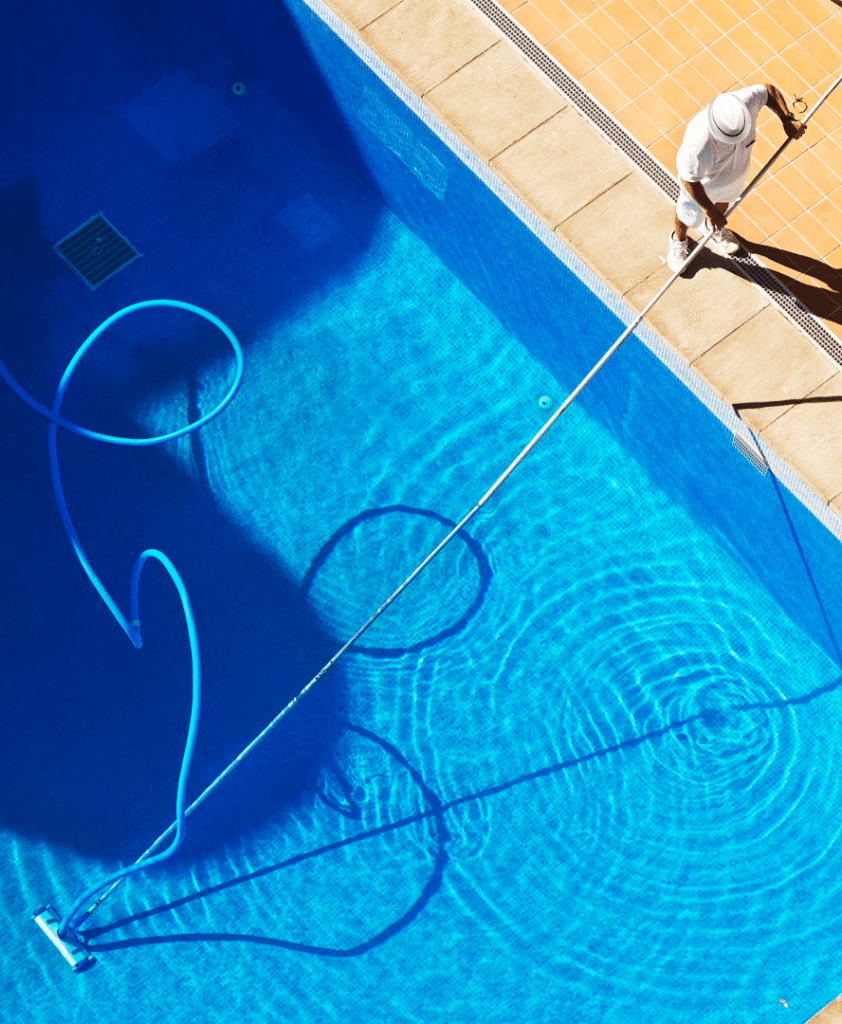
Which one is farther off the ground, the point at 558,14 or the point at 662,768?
the point at 558,14

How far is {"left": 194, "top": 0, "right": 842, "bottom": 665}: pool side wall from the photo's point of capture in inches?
184

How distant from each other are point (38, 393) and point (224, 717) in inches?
68.0

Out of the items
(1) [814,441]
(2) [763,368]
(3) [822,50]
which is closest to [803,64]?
(3) [822,50]

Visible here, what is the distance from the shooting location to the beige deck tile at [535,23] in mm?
5016

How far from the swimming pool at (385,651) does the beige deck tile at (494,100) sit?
0.58 ft

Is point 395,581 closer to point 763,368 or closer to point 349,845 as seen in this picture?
point 349,845

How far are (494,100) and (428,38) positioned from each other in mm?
423

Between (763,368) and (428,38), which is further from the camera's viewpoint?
(428,38)

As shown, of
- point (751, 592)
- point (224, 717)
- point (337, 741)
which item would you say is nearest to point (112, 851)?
point (224, 717)

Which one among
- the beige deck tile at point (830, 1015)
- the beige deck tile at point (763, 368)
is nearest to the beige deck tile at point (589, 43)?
the beige deck tile at point (763, 368)

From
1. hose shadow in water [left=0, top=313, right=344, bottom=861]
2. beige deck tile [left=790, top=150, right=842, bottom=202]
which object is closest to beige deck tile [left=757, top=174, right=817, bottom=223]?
beige deck tile [left=790, top=150, right=842, bottom=202]

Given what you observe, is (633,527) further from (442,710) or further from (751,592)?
(442,710)

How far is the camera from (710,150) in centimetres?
397

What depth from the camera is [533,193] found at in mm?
4750
